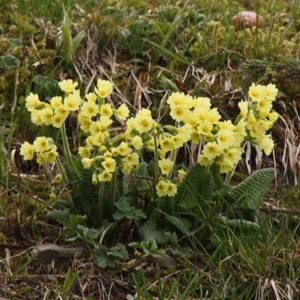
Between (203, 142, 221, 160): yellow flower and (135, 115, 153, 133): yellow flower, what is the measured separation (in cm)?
23

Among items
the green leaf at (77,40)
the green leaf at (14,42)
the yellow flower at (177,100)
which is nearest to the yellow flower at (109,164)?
the yellow flower at (177,100)

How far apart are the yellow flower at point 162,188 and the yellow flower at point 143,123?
0.24 metres

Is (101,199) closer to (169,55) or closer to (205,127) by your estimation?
(205,127)

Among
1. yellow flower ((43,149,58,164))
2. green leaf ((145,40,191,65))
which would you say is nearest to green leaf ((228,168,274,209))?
yellow flower ((43,149,58,164))

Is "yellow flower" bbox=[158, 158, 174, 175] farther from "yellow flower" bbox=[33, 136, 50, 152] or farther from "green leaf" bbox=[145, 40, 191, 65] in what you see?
"green leaf" bbox=[145, 40, 191, 65]

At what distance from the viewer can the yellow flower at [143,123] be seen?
1.59m

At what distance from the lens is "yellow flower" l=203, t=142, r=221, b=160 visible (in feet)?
5.12

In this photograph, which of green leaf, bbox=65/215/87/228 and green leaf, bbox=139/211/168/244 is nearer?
green leaf, bbox=65/215/87/228

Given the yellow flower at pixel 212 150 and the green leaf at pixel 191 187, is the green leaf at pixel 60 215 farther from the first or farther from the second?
the yellow flower at pixel 212 150

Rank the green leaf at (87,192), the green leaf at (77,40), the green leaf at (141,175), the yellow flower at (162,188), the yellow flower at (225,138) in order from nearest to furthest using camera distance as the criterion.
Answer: the yellow flower at (225,138), the yellow flower at (162,188), the green leaf at (87,192), the green leaf at (141,175), the green leaf at (77,40)

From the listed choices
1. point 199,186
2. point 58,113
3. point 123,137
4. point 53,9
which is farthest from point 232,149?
point 53,9

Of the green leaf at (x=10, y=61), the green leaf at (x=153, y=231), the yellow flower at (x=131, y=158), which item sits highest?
the yellow flower at (x=131, y=158)

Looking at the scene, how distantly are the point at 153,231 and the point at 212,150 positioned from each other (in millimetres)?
461

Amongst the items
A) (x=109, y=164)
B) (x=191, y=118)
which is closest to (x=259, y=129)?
(x=191, y=118)
